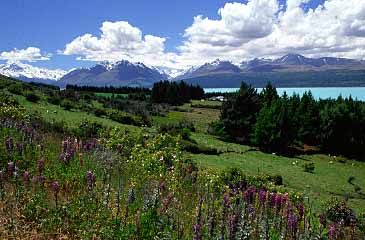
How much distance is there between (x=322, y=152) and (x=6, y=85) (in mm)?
43612

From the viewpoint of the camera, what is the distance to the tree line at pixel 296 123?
54938 mm

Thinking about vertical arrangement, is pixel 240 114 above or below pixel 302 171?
above

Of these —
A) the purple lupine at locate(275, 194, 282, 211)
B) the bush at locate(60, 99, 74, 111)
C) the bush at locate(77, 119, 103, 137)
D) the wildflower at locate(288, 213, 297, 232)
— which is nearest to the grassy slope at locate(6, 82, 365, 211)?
the bush at locate(60, 99, 74, 111)

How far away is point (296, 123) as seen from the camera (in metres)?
57.4

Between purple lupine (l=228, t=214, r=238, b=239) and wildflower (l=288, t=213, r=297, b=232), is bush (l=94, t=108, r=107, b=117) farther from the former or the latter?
purple lupine (l=228, t=214, r=238, b=239)

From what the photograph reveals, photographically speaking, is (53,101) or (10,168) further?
(53,101)

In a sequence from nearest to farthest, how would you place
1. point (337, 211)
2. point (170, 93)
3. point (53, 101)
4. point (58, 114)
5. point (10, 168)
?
1. point (10, 168)
2. point (337, 211)
3. point (58, 114)
4. point (53, 101)
5. point (170, 93)

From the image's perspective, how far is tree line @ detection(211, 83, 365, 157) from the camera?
54938 millimetres

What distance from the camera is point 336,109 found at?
58875 millimetres

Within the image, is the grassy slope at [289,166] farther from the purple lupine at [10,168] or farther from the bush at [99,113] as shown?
the purple lupine at [10,168]

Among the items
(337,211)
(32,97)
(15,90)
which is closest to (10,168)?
(337,211)

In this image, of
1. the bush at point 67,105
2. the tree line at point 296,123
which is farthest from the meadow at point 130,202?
the tree line at point 296,123

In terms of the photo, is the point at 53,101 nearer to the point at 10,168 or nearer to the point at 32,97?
the point at 32,97

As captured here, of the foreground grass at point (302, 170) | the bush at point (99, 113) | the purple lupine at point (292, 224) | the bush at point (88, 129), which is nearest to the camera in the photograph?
the purple lupine at point (292, 224)
